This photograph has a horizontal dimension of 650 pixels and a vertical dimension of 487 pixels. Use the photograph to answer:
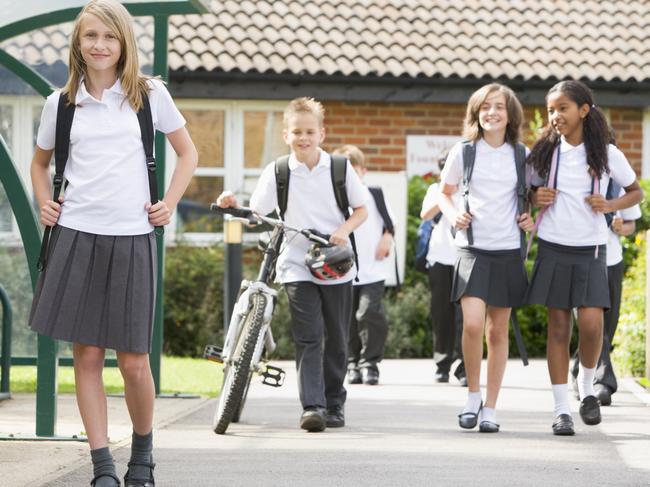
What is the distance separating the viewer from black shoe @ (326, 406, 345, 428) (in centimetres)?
803

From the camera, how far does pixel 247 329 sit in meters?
7.60

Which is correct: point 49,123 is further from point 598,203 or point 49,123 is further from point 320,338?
point 598,203

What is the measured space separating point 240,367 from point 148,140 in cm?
221

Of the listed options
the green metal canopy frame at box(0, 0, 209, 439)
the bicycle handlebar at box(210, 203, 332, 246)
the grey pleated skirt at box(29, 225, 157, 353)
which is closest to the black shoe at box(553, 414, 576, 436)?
the bicycle handlebar at box(210, 203, 332, 246)

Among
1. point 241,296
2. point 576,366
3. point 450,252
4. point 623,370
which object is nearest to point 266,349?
point 241,296

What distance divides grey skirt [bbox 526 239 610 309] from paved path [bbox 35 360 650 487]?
0.70 meters

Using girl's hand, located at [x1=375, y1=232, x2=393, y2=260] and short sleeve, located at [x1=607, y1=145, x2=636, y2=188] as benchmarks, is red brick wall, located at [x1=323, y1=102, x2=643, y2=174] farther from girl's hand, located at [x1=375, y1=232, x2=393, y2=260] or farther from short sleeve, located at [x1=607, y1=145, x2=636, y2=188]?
short sleeve, located at [x1=607, y1=145, x2=636, y2=188]

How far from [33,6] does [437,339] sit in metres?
4.94

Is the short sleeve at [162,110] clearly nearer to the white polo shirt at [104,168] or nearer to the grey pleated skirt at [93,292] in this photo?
the white polo shirt at [104,168]

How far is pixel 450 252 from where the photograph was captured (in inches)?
434

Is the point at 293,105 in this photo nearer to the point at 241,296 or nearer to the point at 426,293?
the point at 241,296

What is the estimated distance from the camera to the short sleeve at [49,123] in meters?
5.55

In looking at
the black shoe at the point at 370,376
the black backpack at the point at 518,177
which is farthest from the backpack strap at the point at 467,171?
the black shoe at the point at 370,376

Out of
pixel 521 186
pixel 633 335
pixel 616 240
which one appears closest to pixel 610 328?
pixel 616 240
